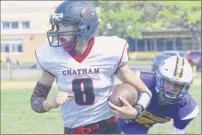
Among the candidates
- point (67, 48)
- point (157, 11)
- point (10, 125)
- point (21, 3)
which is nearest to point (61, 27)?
point (67, 48)

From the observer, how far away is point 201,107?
14.7 m

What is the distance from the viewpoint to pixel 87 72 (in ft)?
13.9

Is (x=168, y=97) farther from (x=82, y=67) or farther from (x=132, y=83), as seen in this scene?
(x=82, y=67)

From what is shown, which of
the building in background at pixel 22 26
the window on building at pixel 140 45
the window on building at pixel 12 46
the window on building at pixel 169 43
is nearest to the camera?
the window on building at pixel 140 45

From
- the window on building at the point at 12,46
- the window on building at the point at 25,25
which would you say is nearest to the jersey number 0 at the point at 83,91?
the window on building at the point at 12,46

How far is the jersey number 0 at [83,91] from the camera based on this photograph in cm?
427

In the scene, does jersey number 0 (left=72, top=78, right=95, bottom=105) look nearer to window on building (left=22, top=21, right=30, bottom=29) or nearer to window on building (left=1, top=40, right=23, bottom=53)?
window on building (left=1, top=40, right=23, bottom=53)

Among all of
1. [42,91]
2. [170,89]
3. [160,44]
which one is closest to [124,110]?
[42,91]

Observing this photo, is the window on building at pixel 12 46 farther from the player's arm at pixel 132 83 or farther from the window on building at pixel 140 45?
the player's arm at pixel 132 83

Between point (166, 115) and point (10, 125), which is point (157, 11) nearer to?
point (10, 125)

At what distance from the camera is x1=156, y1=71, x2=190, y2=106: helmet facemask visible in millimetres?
4871

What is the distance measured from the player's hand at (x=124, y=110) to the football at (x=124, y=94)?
0.05 metres

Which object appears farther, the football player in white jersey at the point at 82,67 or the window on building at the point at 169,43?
the window on building at the point at 169,43

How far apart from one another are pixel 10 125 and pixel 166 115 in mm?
6815
